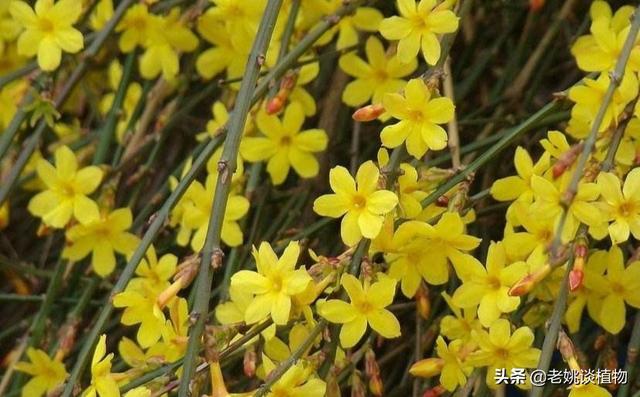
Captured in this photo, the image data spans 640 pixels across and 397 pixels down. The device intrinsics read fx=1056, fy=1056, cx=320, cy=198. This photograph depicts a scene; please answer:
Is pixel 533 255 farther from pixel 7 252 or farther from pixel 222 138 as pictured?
pixel 7 252

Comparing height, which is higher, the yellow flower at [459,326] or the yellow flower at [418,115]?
the yellow flower at [418,115]

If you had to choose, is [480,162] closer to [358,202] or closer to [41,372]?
[358,202]

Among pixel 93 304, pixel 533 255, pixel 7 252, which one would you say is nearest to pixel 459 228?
pixel 533 255

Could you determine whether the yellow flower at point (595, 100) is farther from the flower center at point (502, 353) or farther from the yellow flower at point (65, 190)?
the yellow flower at point (65, 190)

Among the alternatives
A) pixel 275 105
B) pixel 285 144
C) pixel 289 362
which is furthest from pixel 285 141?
pixel 289 362

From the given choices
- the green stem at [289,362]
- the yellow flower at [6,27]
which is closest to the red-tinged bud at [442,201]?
the green stem at [289,362]
